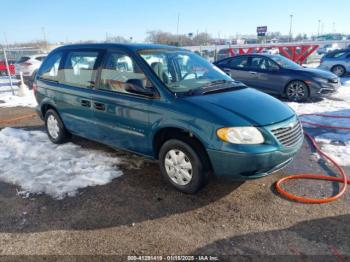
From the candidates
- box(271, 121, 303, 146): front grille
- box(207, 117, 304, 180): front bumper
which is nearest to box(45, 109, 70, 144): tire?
box(207, 117, 304, 180): front bumper

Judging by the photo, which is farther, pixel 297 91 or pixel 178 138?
pixel 297 91

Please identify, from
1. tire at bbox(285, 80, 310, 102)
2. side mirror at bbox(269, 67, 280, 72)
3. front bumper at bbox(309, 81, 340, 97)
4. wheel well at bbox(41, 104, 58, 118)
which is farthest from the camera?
side mirror at bbox(269, 67, 280, 72)

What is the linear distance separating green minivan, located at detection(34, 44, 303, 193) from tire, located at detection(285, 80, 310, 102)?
535cm

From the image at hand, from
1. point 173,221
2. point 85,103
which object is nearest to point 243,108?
point 173,221

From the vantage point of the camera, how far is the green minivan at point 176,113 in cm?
318

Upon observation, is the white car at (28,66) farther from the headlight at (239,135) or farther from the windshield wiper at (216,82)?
the headlight at (239,135)

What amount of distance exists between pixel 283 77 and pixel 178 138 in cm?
669

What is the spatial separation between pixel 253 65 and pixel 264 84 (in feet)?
2.64

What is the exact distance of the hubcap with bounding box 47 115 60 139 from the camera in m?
5.47

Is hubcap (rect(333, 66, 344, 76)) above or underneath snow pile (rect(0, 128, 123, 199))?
above

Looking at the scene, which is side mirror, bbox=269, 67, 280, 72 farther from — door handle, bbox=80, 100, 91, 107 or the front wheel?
door handle, bbox=80, 100, 91, 107

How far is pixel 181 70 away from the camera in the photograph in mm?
4188

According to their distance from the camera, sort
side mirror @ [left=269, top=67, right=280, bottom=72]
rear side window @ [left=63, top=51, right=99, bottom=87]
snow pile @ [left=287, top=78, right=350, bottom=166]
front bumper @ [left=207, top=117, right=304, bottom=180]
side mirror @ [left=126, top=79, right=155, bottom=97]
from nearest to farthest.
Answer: front bumper @ [left=207, top=117, right=304, bottom=180] → side mirror @ [left=126, top=79, right=155, bottom=97] → rear side window @ [left=63, top=51, right=99, bottom=87] → snow pile @ [left=287, top=78, right=350, bottom=166] → side mirror @ [left=269, top=67, right=280, bottom=72]

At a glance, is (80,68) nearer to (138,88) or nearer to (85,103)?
(85,103)
